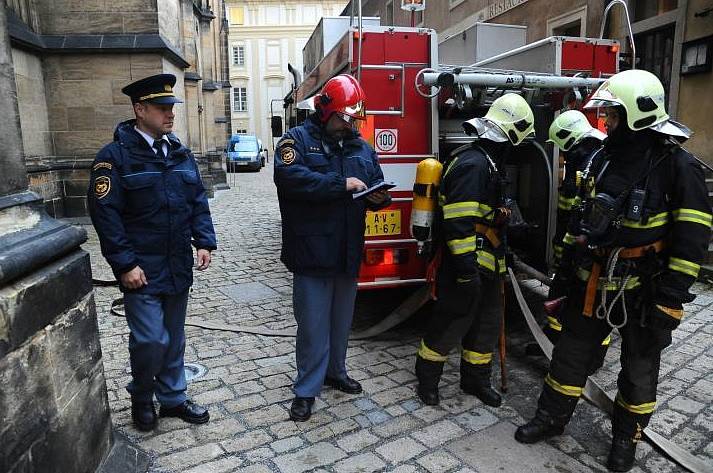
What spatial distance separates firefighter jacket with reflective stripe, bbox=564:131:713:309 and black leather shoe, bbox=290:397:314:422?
80.2 inches

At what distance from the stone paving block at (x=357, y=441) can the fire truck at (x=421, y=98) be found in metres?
1.46

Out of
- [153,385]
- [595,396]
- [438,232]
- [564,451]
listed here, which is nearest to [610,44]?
[438,232]

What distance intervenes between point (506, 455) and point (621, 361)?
2.70 feet

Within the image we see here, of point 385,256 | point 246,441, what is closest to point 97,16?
point 385,256

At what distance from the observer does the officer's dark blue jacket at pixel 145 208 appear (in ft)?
9.59

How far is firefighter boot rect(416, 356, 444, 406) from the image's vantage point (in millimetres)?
3742

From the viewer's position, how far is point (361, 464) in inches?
120

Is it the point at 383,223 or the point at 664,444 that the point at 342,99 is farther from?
the point at 664,444

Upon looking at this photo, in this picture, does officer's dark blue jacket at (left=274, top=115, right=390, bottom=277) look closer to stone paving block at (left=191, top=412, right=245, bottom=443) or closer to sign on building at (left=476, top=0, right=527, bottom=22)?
stone paving block at (left=191, top=412, right=245, bottom=443)

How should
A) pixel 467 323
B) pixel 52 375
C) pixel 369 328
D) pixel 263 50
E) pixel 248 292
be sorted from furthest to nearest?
pixel 263 50 → pixel 248 292 → pixel 369 328 → pixel 467 323 → pixel 52 375

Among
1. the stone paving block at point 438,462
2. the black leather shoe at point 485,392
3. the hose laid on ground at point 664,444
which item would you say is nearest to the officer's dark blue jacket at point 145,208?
the stone paving block at point 438,462

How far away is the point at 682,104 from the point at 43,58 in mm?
10807

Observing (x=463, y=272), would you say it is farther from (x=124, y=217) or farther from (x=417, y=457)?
(x=124, y=217)

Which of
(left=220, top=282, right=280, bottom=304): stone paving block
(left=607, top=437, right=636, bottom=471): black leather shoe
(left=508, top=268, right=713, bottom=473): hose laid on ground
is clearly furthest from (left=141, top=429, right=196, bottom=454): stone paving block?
(left=220, top=282, right=280, bottom=304): stone paving block
